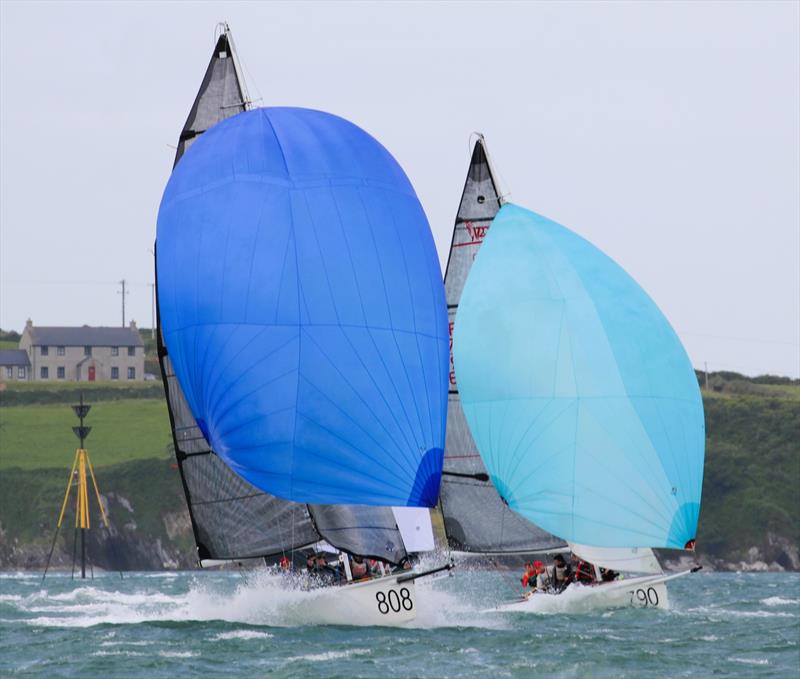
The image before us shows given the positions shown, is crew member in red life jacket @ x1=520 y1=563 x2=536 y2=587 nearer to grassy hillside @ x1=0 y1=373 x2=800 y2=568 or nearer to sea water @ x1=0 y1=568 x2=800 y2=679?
sea water @ x1=0 y1=568 x2=800 y2=679

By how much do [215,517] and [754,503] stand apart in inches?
2877

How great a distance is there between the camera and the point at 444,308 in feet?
107

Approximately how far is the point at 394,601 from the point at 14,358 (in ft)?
359

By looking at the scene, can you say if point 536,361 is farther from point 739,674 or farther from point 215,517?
point 739,674

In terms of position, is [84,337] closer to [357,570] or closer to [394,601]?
[357,570]

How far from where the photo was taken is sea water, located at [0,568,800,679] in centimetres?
2730

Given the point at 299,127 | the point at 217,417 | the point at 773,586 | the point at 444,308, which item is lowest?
the point at 773,586

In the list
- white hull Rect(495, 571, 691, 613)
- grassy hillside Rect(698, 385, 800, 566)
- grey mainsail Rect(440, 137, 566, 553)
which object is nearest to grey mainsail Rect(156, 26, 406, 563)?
grey mainsail Rect(440, 137, 566, 553)

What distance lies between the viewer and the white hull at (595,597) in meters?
39.5

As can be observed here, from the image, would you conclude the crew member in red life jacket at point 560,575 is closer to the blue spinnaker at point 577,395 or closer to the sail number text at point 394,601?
the blue spinnaker at point 577,395

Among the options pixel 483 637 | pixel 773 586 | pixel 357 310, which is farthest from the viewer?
pixel 773 586

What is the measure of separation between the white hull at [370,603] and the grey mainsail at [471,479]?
5.47 meters

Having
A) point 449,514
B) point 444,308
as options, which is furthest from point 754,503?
point 444,308

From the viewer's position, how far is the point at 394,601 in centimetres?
3281
